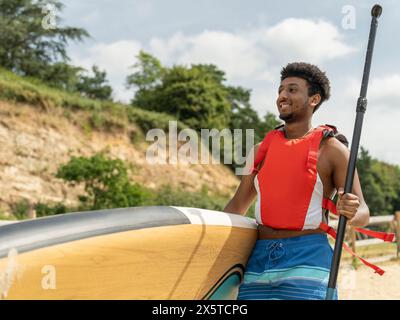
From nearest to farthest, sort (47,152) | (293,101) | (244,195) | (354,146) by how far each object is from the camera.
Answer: (354,146), (293,101), (244,195), (47,152)

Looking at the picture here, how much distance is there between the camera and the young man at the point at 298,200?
214 centimetres

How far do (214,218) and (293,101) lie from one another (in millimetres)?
641

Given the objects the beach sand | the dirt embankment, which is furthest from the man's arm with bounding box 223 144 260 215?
the dirt embankment

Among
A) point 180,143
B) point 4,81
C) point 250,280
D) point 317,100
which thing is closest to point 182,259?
point 250,280

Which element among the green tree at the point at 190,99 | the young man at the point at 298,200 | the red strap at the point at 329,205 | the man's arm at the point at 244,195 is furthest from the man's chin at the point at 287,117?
the green tree at the point at 190,99

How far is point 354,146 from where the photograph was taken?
2.03 meters

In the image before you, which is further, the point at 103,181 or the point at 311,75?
the point at 103,181

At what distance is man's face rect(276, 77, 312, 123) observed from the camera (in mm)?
2373

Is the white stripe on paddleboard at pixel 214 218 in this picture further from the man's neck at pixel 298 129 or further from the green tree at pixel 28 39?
the green tree at pixel 28 39

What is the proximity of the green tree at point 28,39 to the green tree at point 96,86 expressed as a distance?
8123 millimetres

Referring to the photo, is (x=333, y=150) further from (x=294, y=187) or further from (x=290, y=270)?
(x=290, y=270)

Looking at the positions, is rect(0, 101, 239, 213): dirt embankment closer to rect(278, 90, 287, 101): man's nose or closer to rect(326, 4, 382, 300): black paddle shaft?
rect(278, 90, 287, 101): man's nose
